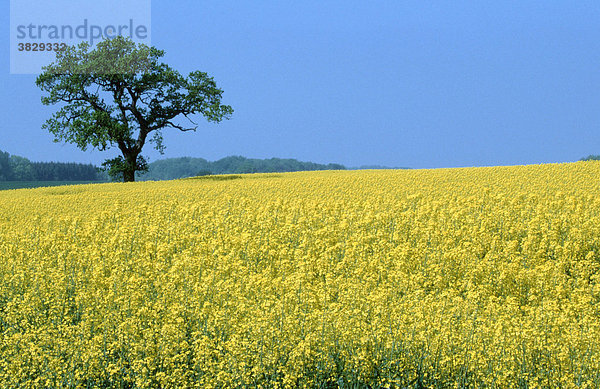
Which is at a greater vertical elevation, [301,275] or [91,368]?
[301,275]

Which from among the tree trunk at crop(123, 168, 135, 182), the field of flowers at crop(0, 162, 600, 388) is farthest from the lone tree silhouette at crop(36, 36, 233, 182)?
the field of flowers at crop(0, 162, 600, 388)

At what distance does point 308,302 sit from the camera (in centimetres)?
770

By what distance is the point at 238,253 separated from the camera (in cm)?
1126

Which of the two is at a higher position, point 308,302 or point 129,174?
point 129,174

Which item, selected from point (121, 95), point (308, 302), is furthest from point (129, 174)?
point (308, 302)

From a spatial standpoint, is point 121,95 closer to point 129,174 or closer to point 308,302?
point 129,174

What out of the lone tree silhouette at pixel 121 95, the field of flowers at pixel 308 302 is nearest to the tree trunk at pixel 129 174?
the lone tree silhouette at pixel 121 95

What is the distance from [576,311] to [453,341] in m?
3.21

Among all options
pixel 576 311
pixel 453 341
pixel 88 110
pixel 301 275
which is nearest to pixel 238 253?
pixel 301 275

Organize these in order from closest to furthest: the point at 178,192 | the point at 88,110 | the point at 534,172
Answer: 1. the point at 178,192
2. the point at 534,172
3. the point at 88,110

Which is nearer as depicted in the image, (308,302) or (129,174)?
(308,302)

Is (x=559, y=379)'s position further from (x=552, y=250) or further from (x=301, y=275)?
(x=552, y=250)

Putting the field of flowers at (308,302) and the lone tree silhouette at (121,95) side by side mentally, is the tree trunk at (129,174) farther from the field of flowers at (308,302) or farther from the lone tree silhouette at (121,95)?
the field of flowers at (308,302)

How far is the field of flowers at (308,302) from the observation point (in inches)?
255
